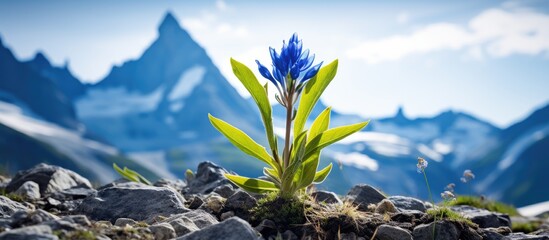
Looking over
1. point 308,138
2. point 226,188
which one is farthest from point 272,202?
point 226,188

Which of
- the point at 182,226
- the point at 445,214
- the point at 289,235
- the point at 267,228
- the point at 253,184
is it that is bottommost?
the point at 182,226

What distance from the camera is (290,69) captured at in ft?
20.1

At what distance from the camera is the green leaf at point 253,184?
6.57m

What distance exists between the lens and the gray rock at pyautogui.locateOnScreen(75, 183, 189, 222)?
667 cm

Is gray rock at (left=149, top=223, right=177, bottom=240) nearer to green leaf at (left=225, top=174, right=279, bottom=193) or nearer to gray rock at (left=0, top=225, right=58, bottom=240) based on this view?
gray rock at (left=0, top=225, right=58, bottom=240)

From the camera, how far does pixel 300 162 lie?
6191 millimetres

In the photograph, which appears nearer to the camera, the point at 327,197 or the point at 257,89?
the point at 257,89

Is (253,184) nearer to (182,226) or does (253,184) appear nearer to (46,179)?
(182,226)

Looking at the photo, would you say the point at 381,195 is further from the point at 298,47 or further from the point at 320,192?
the point at 298,47

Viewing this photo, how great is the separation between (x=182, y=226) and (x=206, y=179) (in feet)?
13.5

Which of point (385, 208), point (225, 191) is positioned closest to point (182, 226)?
point (225, 191)

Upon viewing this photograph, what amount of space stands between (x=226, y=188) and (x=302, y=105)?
2101mm

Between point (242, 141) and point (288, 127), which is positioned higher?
point (288, 127)

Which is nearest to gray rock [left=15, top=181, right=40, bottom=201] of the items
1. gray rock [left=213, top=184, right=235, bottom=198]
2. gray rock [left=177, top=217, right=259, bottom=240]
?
gray rock [left=213, top=184, right=235, bottom=198]
